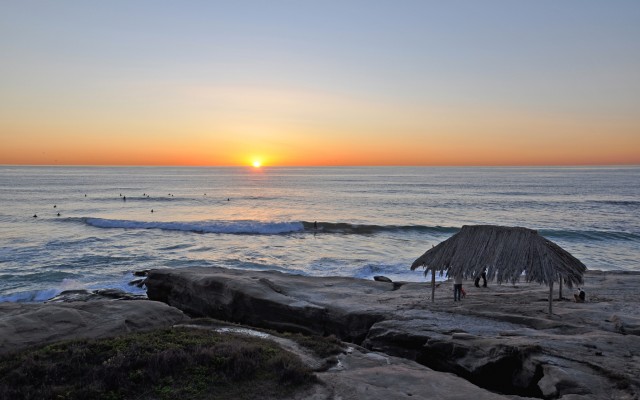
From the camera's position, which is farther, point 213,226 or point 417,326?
point 213,226

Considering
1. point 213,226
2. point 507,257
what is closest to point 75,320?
point 507,257

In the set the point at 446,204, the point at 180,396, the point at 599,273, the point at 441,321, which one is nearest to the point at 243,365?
the point at 180,396

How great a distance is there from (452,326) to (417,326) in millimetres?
1174

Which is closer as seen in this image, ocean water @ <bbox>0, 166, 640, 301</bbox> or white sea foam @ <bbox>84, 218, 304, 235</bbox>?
ocean water @ <bbox>0, 166, 640, 301</bbox>

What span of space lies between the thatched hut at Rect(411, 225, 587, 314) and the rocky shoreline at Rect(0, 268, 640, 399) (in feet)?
4.67

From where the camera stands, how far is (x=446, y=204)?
244ft

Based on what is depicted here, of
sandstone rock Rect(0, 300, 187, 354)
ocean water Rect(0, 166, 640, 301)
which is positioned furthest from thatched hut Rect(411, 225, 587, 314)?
Answer: ocean water Rect(0, 166, 640, 301)

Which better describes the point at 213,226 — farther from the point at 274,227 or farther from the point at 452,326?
the point at 452,326

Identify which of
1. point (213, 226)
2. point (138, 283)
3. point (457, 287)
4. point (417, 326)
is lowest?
point (138, 283)

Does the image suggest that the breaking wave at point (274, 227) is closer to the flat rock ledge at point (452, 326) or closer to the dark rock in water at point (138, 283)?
the dark rock in water at point (138, 283)

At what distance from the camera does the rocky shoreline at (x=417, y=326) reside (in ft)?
36.4

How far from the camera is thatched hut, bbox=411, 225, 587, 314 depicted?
54.6 feet

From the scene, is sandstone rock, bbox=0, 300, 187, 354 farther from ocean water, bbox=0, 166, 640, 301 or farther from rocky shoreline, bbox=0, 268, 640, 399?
ocean water, bbox=0, 166, 640, 301

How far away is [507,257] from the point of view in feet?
56.8
